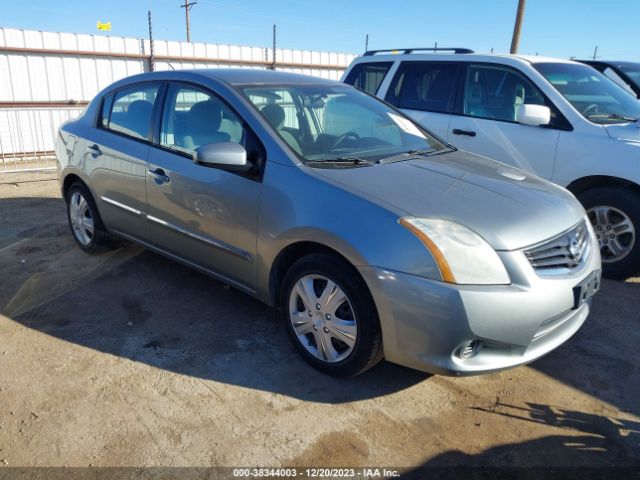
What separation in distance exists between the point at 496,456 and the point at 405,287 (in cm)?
88

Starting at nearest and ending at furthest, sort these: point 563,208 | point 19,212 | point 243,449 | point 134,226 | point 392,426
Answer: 1. point 243,449
2. point 392,426
3. point 563,208
4. point 134,226
5. point 19,212

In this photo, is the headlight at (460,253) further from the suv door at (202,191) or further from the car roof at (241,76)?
the car roof at (241,76)

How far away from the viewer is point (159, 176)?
381 centimetres

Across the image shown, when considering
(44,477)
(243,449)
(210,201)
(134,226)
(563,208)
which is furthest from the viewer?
(134,226)

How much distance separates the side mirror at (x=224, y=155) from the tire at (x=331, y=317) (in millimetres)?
704

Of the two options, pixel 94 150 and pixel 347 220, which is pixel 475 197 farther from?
pixel 94 150

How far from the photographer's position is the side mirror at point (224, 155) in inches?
123

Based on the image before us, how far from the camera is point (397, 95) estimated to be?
5926 mm

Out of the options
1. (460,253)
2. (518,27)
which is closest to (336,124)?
(460,253)

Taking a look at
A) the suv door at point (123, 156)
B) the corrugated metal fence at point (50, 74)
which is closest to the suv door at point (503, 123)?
the suv door at point (123, 156)

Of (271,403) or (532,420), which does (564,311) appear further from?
(271,403)

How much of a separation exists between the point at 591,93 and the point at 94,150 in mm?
4569

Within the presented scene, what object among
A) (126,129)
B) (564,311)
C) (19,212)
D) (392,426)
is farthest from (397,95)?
(19,212)

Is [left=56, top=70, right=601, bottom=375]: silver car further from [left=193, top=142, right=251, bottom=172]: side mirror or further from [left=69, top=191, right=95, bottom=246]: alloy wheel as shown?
[left=69, top=191, right=95, bottom=246]: alloy wheel
